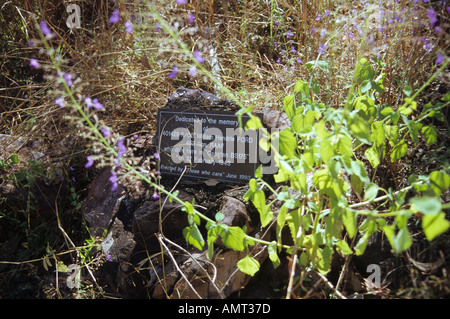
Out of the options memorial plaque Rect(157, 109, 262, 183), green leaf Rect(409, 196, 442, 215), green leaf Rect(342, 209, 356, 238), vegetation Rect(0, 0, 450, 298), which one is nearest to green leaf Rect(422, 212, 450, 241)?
green leaf Rect(409, 196, 442, 215)

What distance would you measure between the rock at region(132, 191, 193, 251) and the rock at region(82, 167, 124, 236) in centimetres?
29

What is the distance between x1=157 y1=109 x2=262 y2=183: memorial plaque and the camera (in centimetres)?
193

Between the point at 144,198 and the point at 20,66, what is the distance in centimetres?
200

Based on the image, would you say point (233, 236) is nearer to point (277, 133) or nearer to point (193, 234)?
point (193, 234)

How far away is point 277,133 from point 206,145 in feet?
2.57

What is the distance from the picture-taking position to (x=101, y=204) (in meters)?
2.27

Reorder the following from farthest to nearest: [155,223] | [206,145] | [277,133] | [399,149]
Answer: [206,145] → [155,223] → [399,149] → [277,133]

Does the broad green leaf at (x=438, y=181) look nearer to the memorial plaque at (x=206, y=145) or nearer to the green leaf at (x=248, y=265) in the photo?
the green leaf at (x=248, y=265)

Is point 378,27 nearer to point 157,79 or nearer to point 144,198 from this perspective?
point 157,79

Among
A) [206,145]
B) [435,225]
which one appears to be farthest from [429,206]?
[206,145]

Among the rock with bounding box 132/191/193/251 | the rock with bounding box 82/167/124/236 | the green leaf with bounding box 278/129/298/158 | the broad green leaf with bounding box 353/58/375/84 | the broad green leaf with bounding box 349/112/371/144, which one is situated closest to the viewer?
the broad green leaf with bounding box 349/112/371/144

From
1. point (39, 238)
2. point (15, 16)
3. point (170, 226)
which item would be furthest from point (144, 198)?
point (15, 16)

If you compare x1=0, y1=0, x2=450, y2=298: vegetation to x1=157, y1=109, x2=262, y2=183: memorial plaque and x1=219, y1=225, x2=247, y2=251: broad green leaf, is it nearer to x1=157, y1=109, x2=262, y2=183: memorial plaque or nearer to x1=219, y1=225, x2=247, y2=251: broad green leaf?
x1=219, y1=225, x2=247, y2=251: broad green leaf

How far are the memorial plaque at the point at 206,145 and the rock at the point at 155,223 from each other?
0.23 metres
